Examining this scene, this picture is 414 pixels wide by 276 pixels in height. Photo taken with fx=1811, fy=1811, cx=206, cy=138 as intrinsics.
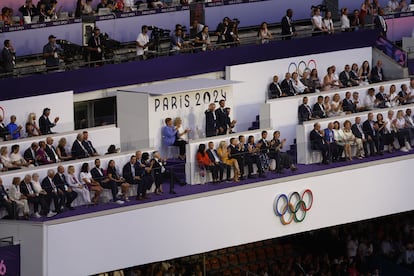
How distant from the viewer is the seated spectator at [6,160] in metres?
36.0

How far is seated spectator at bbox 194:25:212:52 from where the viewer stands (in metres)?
42.3

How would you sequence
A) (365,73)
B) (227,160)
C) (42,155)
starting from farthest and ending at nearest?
(365,73), (227,160), (42,155)

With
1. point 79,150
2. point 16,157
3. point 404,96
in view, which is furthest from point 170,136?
point 404,96

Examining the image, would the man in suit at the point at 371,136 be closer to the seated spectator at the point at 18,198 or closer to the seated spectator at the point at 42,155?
the seated spectator at the point at 42,155

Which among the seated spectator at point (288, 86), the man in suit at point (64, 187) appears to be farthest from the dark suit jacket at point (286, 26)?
the man in suit at point (64, 187)

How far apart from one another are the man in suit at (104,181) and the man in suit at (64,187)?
650mm

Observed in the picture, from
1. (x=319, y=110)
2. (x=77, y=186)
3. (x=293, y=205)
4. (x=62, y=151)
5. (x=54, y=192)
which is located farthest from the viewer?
(x=319, y=110)

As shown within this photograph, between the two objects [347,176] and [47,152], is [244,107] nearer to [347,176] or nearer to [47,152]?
[347,176]

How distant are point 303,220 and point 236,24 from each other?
6.50 m

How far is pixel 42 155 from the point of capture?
36719mm

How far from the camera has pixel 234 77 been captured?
42781mm

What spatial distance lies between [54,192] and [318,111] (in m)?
8.59

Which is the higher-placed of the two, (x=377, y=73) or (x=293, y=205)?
(x=377, y=73)

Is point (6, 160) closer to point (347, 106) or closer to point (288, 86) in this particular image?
point (288, 86)
